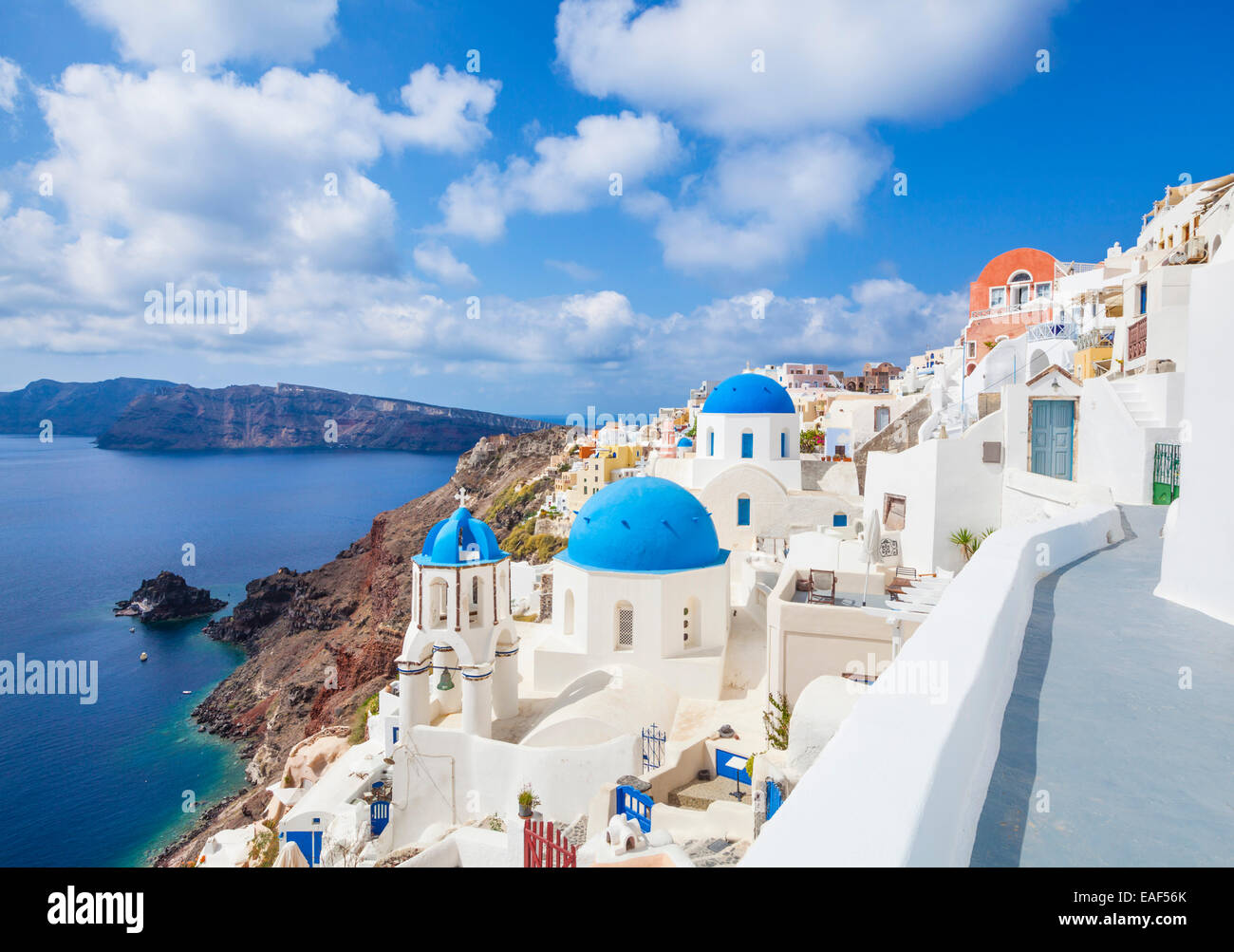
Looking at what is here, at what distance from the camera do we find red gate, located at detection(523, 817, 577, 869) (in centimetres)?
858

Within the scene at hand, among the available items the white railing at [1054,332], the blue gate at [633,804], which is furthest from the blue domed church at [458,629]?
the white railing at [1054,332]

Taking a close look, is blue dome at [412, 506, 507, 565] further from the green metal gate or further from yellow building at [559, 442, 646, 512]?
yellow building at [559, 442, 646, 512]

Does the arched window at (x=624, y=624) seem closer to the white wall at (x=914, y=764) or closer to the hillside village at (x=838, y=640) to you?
Answer: the hillside village at (x=838, y=640)

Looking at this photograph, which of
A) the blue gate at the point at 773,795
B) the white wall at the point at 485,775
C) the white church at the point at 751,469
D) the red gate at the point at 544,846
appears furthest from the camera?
the white church at the point at 751,469

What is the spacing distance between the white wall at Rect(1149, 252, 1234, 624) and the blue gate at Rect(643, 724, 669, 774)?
27.9ft

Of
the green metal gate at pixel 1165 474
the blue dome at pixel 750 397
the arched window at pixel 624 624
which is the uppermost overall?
the blue dome at pixel 750 397

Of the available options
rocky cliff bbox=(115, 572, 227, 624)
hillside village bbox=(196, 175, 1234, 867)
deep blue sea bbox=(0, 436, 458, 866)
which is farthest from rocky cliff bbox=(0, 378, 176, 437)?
hillside village bbox=(196, 175, 1234, 867)

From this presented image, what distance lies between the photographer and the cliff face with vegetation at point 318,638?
31859mm

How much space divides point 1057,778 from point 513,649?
12.1 meters

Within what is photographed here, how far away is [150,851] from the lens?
1056 inches

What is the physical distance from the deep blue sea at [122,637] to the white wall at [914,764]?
109ft

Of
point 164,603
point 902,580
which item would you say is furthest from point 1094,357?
point 164,603

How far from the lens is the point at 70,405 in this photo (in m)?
184
